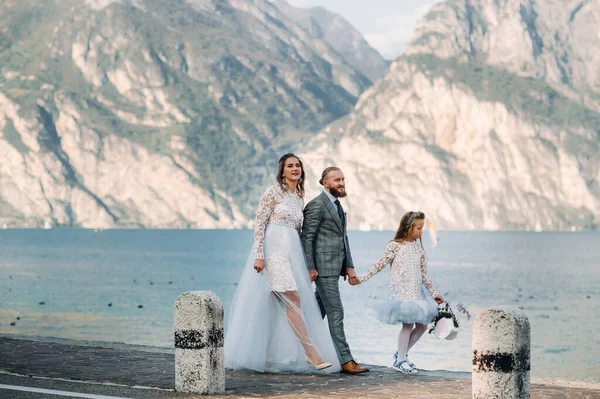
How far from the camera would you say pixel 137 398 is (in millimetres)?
10953

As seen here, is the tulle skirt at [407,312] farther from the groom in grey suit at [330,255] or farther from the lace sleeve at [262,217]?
the lace sleeve at [262,217]

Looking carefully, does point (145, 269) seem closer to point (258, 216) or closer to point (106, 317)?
point (106, 317)

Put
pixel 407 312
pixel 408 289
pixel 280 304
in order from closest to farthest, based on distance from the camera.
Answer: pixel 280 304, pixel 407 312, pixel 408 289

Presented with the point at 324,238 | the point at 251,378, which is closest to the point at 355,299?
the point at 324,238

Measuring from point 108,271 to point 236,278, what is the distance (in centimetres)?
1827

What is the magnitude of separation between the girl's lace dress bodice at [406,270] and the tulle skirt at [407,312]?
121 millimetres

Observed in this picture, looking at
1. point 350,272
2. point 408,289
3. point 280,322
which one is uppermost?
point 350,272

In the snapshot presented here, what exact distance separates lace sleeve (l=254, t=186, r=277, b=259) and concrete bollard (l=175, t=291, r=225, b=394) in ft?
6.72

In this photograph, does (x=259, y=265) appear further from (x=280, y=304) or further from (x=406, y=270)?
(x=406, y=270)

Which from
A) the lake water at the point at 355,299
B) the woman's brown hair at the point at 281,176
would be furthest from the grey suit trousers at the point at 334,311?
the lake water at the point at 355,299

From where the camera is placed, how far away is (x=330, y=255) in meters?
13.8

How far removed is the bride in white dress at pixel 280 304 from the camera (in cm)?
1343

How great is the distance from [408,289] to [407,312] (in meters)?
0.39

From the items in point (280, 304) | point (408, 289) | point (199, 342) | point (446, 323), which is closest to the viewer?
point (199, 342)
